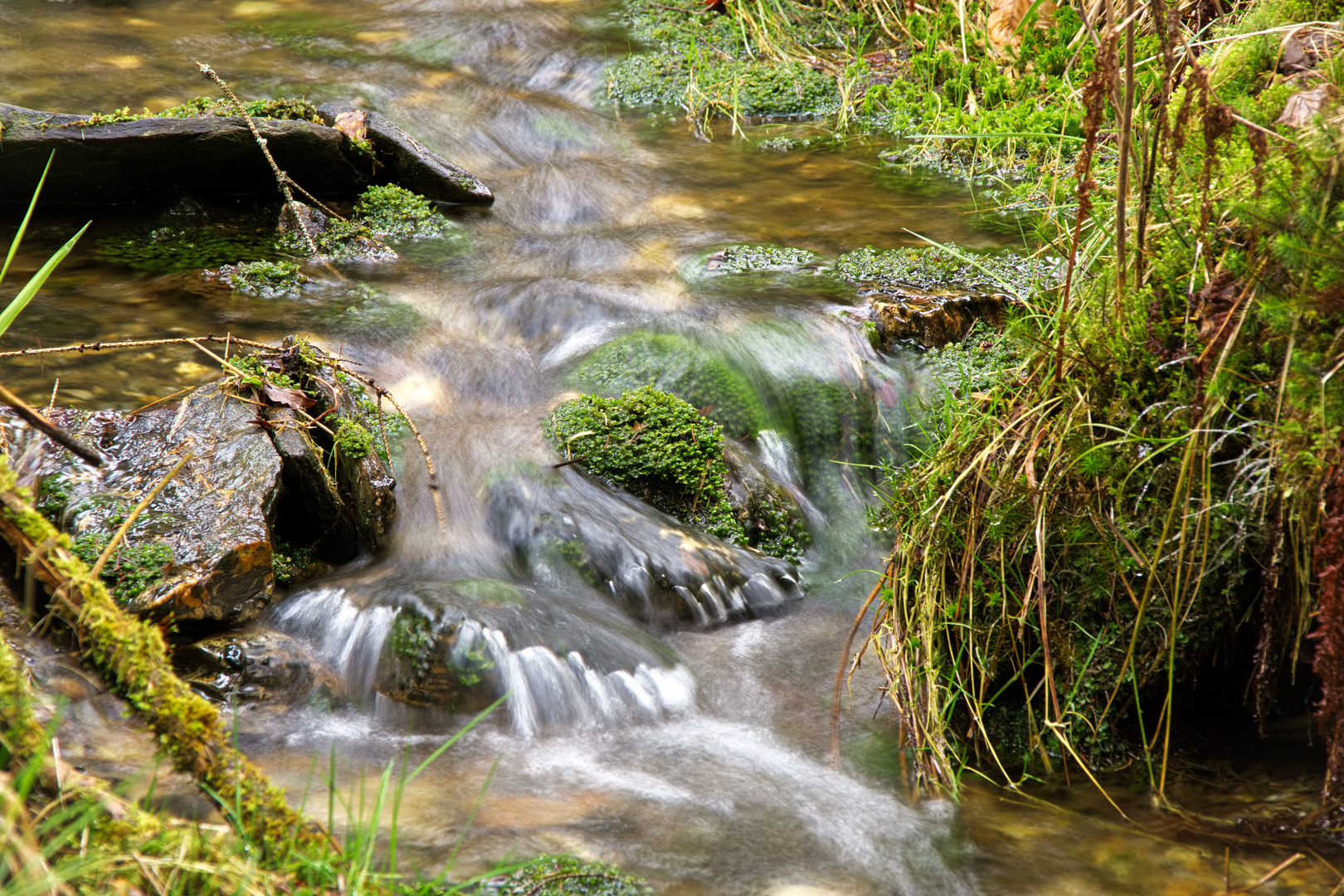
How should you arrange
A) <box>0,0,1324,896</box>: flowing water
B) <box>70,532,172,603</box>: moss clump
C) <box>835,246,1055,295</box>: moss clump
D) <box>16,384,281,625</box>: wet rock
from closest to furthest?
<box>0,0,1324,896</box>: flowing water, <box>70,532,172,603</box>: moss clump, <box>16,384,281,625</box>: wet rock, <box>835,246,1055,295</box>: moss clump

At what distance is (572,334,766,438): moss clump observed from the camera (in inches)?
189

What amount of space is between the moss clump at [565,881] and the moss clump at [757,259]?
3.88m

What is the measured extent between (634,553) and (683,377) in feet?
3.65

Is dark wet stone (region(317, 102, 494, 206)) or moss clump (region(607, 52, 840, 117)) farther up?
moss clump (region(607, 52, 840, 117))

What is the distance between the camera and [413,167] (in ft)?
21.5

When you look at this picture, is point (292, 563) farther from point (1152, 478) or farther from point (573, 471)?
point (1152, 478)

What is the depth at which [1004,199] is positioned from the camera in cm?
670

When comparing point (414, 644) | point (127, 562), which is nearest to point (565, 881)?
point (414, 644)

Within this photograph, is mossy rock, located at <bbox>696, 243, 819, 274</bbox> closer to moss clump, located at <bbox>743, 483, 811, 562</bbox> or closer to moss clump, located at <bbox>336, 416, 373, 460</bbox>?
moss clump, located at <bbox>743, 483, 811, 562</bbox>

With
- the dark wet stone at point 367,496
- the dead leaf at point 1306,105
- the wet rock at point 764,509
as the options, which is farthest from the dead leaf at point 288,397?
the dead leaf at point 1306,105

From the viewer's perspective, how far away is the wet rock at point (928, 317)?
202 inches

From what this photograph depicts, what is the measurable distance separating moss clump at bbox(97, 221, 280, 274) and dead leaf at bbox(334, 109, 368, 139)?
87 centimetres

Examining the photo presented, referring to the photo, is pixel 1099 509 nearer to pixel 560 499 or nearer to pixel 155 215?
pixel 560 499

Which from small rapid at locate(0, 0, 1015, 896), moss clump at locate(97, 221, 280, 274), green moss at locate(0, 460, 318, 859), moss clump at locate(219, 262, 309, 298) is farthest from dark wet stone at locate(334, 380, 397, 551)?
moss clump at locate(97, 221, 280, 274)
